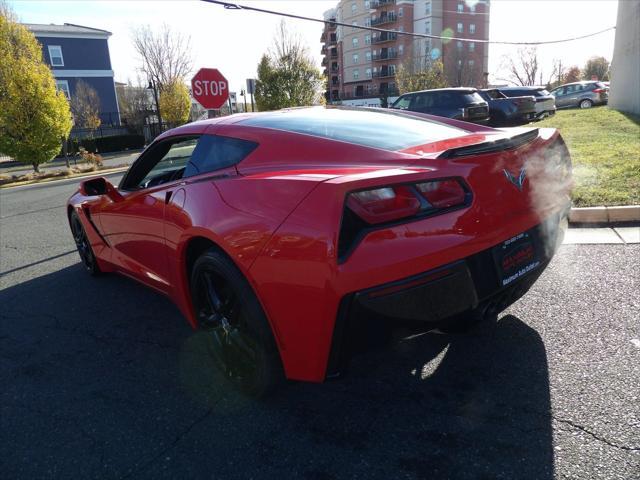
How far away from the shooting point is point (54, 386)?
2641 millimetres

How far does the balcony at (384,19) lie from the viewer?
66725mm

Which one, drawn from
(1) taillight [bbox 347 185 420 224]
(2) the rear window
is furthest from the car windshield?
(1) taillight [bbox 347 185 420 224]

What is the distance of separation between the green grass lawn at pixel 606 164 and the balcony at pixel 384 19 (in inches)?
2422

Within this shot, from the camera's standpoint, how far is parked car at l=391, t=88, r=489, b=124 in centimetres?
1200

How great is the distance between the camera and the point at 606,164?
705 cm

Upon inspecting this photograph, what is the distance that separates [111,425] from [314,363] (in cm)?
109

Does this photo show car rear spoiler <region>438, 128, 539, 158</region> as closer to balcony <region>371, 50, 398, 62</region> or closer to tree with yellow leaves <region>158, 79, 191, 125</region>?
tree with yellow leaves <region>158, 79, 191, 125</region>

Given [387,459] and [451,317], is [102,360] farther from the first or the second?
[451,317]

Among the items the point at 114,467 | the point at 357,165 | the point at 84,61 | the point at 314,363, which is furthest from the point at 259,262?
the point at 84,61

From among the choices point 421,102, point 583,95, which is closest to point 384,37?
point 583,95

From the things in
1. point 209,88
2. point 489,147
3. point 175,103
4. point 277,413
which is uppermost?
point 175,103

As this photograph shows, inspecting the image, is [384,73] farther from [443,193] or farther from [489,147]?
[443,193]

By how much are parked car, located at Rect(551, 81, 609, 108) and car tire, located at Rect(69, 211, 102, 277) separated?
1029 inches

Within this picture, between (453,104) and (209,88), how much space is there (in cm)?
663
